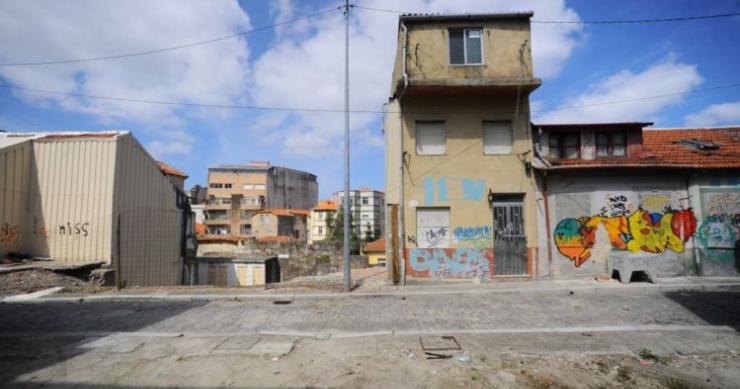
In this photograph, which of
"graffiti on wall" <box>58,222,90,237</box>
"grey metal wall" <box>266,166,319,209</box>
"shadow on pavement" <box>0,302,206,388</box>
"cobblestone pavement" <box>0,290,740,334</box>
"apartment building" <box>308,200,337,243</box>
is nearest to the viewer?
"shadow on pavement" <box>0,302,206,388</box>

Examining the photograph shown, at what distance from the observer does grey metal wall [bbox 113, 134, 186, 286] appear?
43.2ft

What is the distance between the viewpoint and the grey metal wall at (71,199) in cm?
1258

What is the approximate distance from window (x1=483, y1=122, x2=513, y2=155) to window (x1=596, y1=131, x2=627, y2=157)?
308 cm

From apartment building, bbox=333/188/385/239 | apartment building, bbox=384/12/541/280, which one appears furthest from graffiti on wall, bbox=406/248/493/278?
apartment building, bbox=333/188/385/239

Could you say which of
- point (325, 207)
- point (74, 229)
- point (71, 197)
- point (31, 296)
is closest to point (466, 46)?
point (71, 197)

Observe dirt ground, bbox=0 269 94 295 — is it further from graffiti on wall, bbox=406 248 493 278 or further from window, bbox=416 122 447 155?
window, bbox=416 122 447 155

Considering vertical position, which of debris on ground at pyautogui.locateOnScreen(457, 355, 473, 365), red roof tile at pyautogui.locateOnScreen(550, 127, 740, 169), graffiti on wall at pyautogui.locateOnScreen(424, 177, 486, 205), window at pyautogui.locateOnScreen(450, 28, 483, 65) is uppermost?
window at pyautogui.locateOnScreen(450, 28, 483, 65)

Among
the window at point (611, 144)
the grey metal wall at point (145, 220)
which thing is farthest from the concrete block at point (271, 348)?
the window at point (611, 144)

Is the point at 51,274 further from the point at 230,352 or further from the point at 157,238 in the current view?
the point at 230,352

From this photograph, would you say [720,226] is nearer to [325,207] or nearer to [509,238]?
[509,238]

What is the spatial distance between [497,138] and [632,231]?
16.9ft

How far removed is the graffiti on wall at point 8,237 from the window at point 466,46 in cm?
1534

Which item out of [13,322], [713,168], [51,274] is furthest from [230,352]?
[713,168]

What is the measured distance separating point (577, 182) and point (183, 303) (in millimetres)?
12262
